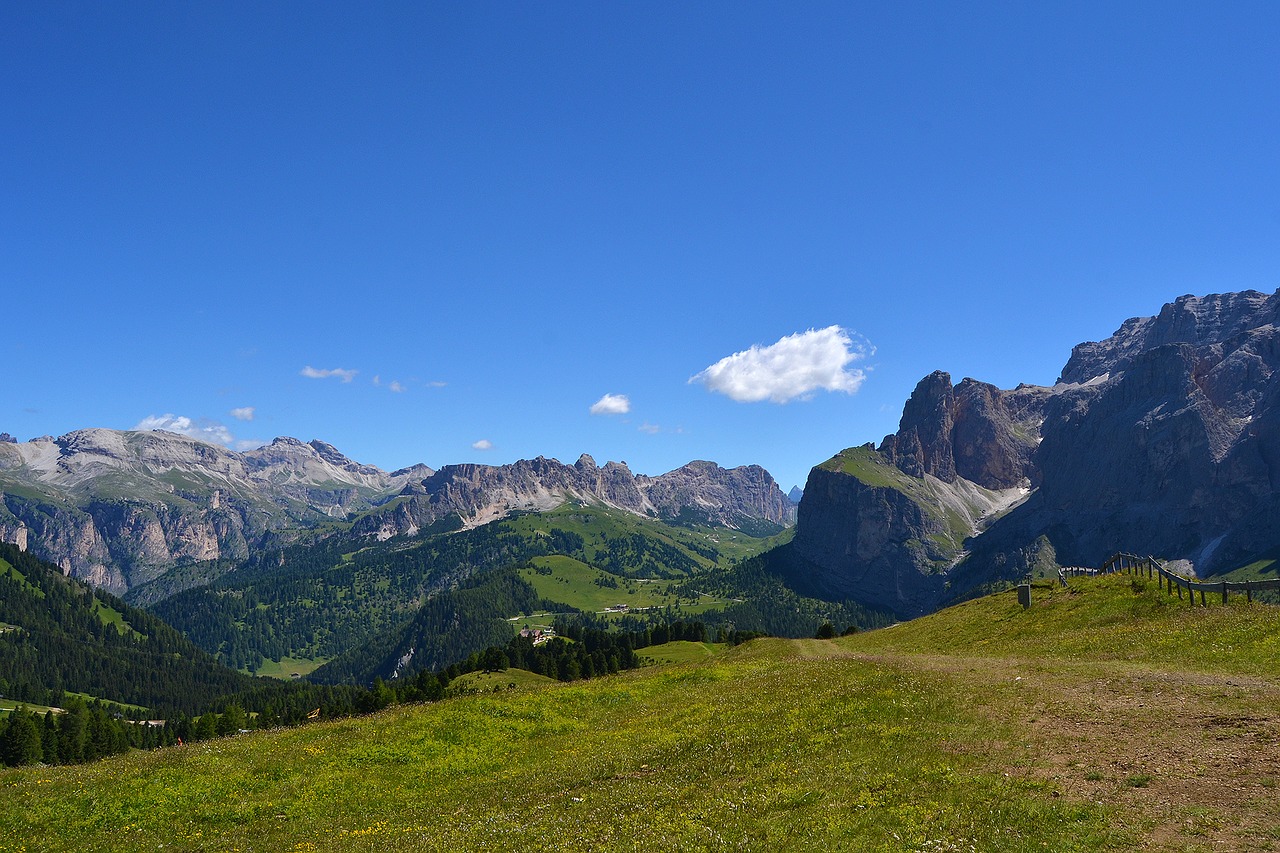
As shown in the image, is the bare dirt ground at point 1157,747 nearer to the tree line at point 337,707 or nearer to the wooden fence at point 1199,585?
the wooden fence at point 1199,585

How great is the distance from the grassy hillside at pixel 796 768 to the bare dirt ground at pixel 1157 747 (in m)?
0.10

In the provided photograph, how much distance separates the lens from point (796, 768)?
84.3 feet

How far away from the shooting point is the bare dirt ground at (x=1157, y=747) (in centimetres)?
1715

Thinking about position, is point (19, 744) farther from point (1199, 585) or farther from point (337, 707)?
point (1199, 585)

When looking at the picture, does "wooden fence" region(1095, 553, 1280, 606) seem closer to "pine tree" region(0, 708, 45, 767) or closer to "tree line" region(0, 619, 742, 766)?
"tree line" region(0, 619, 742, 766)

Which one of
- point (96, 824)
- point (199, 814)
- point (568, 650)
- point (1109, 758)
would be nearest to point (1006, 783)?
point (1109, 758)

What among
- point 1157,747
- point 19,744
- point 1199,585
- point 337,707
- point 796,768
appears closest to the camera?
point 1157,747

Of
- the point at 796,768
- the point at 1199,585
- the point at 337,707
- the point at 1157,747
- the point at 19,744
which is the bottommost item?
the point at 337,707

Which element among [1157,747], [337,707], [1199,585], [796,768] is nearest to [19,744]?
[337,707]

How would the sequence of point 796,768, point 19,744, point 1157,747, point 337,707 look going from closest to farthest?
point 1157,747
point 796,768
point 337,707
point 19,744

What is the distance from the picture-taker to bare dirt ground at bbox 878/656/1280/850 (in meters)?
17.1

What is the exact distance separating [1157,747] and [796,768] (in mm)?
11278

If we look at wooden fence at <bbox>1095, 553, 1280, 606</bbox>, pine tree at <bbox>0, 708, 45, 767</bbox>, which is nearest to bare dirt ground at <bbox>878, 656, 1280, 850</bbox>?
wooden fence at <bbox>1095, 553, 1280, 606</bbox>

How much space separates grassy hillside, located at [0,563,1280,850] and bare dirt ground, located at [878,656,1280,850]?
0.10m
